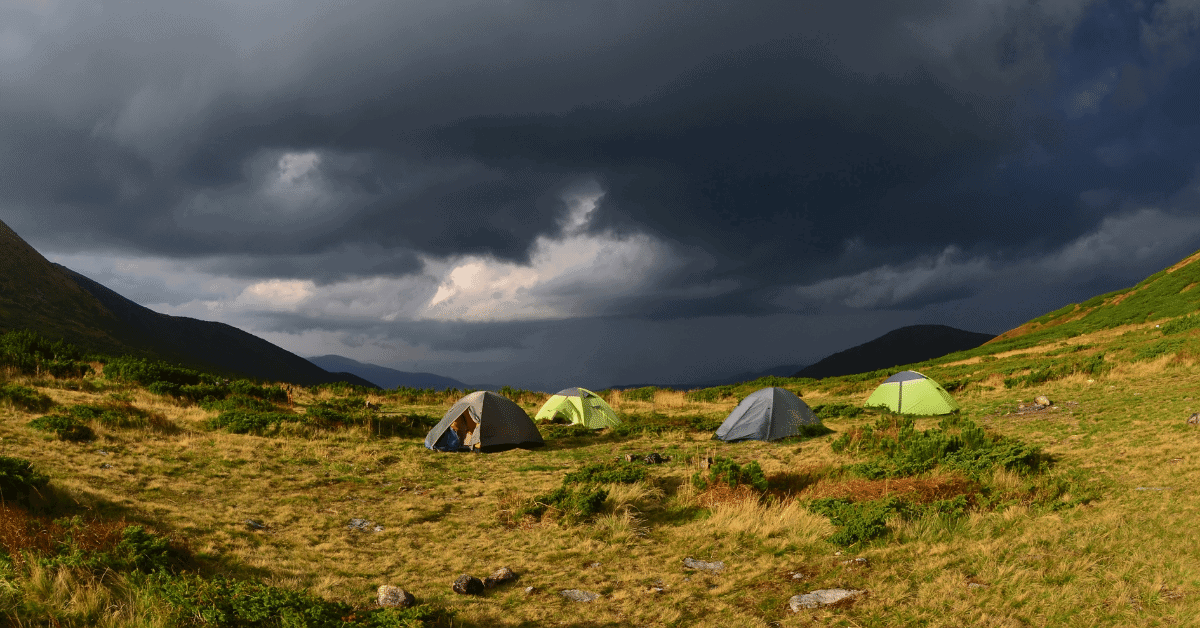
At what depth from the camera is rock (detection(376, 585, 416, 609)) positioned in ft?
25.0

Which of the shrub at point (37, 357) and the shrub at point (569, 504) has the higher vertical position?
the shrub at point (37, 357)

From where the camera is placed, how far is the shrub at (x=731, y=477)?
12.9 metres

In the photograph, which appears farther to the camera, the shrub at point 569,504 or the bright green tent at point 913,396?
the bright green tent at point 913,396

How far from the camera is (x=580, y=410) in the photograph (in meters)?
26.3

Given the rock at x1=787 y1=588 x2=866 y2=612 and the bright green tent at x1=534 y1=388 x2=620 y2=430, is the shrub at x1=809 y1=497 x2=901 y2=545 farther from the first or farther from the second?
the bright green tent at x1=534 y1=388 x2=620 y2=430

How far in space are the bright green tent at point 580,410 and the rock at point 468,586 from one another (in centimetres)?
1738

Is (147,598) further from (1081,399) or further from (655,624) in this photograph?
(1081,399)

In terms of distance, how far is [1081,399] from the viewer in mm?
19688

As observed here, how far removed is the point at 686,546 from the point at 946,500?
4.88 meters

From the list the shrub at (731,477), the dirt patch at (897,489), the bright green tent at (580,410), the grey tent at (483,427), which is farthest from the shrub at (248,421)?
the dirt patch at (897,489)

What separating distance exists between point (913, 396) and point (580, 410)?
14673 millimetres

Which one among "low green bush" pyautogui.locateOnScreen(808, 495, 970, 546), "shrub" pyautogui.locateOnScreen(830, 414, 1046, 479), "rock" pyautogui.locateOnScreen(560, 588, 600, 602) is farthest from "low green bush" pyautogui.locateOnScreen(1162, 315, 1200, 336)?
"rock" pyautogui.locateOnScreen(560, 588, 600, 602)

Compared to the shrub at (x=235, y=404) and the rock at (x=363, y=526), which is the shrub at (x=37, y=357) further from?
the rock at (x=363, y=526)

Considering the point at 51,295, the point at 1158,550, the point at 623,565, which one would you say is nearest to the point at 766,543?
the point at 623,565
